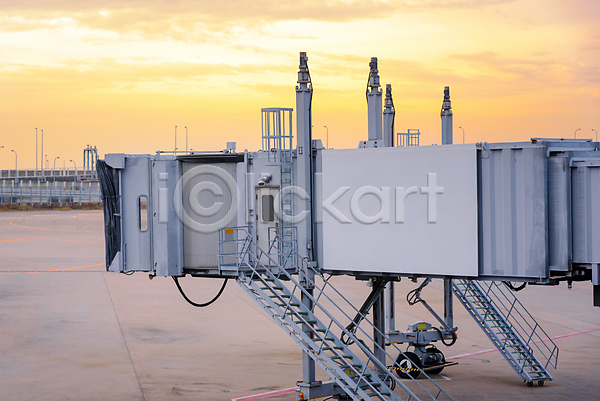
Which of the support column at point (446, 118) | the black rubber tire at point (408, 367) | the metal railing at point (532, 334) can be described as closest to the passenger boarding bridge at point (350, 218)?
the black rubber tire at point (408, 367)

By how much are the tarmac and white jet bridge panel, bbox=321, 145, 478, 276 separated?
699 cm

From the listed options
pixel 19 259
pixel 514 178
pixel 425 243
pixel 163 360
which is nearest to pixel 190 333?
pixel 163 360

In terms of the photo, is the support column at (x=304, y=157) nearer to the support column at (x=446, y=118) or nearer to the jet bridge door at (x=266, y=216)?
the jet bridge door at (x=266, y=216)

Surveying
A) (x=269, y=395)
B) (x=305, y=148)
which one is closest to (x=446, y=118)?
(x=305, y=148)

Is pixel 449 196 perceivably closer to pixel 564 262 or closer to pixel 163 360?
pixel 564 262

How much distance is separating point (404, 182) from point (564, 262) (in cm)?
477

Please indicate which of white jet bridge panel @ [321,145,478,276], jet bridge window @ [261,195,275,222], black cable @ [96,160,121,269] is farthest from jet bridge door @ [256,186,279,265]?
black cable @ [96,160,121,269]

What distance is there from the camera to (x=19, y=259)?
60.4 meters

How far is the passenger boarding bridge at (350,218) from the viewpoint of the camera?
60.1ft

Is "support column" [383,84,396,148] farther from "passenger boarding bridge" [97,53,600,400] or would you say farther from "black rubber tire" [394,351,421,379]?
"black rubber tire" [394,351,421,379]

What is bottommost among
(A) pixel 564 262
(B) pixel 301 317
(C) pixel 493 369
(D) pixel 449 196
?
(C) pixel 493 369

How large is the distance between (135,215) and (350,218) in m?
7.38

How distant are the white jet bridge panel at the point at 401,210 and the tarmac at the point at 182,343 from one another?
22.9 feet

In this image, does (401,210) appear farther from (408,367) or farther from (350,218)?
(408,367)
